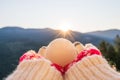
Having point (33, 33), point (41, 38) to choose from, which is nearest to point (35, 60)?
point (41, 38)

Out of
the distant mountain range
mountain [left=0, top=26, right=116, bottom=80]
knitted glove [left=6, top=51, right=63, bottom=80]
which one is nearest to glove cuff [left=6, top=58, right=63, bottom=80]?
knitted glove [left=6, top=51, right=63, bottom=80]

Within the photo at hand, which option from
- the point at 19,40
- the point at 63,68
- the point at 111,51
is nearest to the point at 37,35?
the point at 19,40

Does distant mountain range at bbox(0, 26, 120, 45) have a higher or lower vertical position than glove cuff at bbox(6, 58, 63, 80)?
lower

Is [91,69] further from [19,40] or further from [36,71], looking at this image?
[19,40]

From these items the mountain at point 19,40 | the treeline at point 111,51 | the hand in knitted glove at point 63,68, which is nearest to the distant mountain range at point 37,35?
the mountain at point 19,40

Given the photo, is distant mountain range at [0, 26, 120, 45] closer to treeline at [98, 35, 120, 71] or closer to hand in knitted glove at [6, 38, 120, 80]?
treeline at [98, 35, 120, 71]

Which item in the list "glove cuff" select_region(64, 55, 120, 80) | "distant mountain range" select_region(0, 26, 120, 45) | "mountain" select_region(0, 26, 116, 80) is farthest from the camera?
"distant mountain range" select_region(0, 26, 120, 45)

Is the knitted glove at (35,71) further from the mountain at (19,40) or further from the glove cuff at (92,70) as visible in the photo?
the mountain at (19,40)
